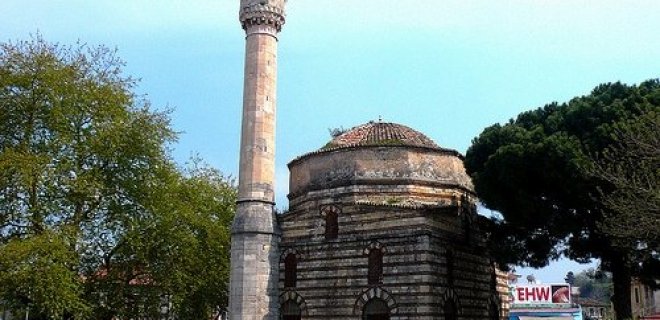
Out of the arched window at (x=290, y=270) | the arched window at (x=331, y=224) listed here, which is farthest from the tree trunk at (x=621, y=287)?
the arched window at (x=290, y=270)

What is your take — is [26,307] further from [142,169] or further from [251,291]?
[251,291]

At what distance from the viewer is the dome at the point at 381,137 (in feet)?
90.3

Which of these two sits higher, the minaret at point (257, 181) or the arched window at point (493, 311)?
the minaret at point (257, 181)

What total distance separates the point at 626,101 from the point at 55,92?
18.1 m

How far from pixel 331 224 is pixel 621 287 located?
9.79m

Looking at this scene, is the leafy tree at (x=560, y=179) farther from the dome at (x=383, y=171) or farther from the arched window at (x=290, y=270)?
the arched window at (x=290, y=270)

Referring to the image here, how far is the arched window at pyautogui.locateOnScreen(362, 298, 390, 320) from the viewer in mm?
22719

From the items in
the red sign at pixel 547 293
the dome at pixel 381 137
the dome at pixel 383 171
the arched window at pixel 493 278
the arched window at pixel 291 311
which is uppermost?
the dome at pixel 381 137

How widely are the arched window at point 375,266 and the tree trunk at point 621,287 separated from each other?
753 centimetres

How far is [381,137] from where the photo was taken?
28328 millimetres

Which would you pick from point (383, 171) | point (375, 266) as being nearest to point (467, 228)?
point (383, 171)

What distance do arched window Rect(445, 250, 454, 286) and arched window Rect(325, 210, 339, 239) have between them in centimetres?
390

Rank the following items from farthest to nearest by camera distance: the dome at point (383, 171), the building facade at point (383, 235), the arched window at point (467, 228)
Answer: the dome at point (383, 171) < the arched window at point (467, 228) < the building facade at point (383, 235)

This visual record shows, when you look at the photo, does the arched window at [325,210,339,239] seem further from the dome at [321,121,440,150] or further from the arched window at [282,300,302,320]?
the dome at [321,121,440,150]
